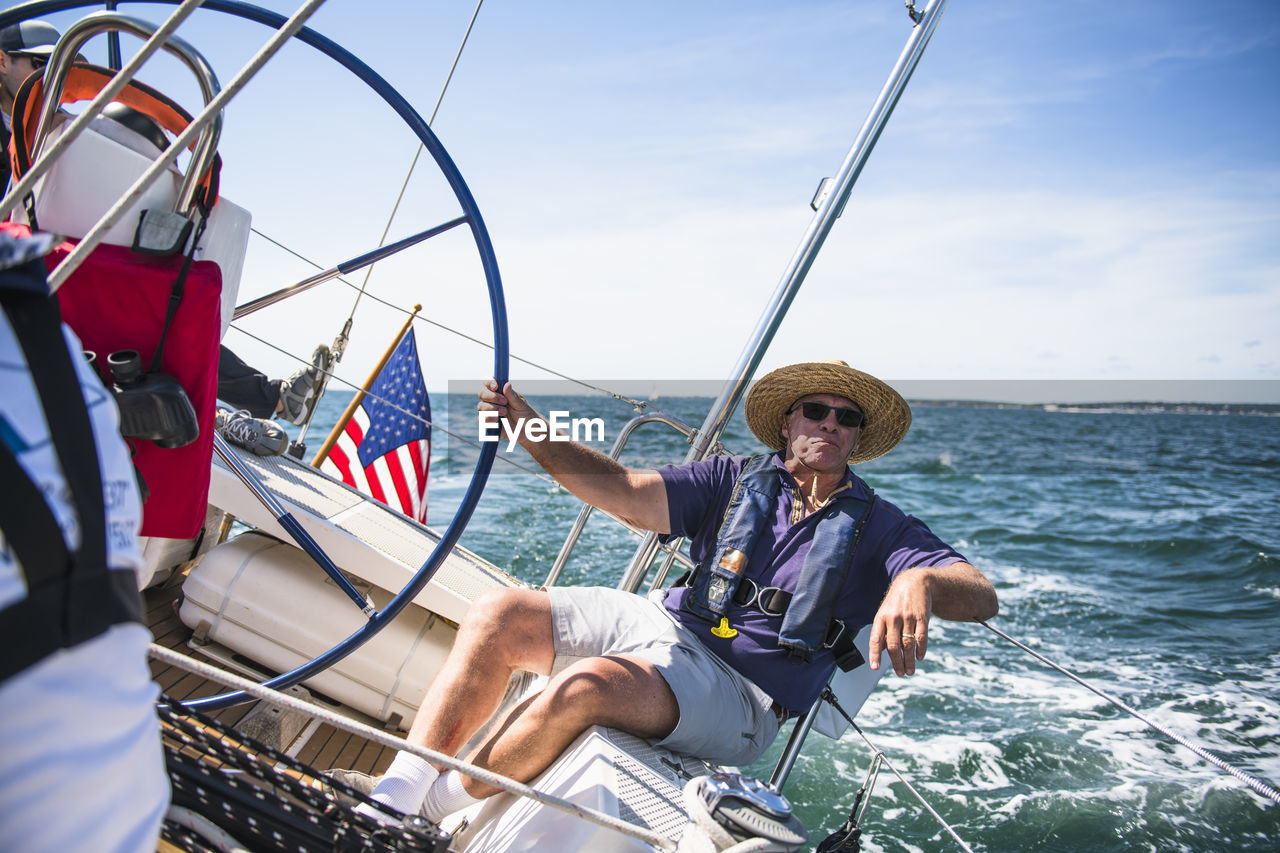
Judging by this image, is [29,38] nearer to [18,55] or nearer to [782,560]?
[18,55]

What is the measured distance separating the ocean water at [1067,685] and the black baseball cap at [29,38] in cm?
195

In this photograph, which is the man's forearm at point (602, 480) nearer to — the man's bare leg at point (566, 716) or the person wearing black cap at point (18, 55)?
the man's bare leg at point (566, 716)

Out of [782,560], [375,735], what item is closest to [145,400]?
[375,735]

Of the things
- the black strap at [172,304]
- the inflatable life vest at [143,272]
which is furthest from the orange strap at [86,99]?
the black strap at [172,304]

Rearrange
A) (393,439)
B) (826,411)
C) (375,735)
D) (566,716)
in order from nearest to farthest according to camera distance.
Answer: (375,735), (566,716), (826,411), (393,439)

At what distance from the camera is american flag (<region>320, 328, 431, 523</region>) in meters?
4.16

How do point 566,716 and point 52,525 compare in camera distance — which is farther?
point 566,716

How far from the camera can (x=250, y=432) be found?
2.96m

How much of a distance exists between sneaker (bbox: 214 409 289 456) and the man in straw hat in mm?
1601

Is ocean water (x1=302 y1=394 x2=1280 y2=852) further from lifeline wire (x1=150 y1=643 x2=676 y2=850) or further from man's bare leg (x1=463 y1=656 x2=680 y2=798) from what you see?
lifeline wire (x1=150 y1=643 x2=676 y2=850)

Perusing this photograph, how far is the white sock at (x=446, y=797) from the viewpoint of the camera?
149cm

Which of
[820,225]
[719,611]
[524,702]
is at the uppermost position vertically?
[820,225]

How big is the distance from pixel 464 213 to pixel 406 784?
3.79 ft

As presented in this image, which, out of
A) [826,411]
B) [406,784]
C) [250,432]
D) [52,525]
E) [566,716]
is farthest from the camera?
[250,432]
